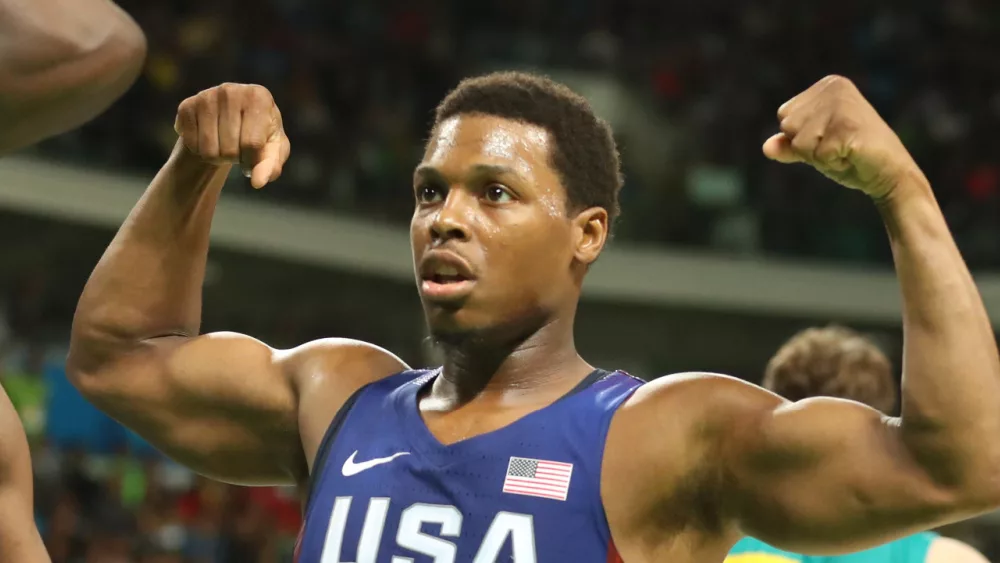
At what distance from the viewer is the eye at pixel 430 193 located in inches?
93.5

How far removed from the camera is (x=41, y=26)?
48.3 inches

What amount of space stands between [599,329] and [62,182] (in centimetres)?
463

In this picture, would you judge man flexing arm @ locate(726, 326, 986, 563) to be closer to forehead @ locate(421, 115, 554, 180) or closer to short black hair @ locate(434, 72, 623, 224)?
short black hair @ locate(434, 72, 623, 224)

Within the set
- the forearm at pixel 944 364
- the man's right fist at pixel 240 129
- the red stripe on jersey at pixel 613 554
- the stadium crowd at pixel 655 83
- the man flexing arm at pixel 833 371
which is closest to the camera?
the forearm at pixel 944 364

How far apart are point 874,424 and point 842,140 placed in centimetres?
42

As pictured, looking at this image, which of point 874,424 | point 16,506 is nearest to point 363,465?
point 16,506

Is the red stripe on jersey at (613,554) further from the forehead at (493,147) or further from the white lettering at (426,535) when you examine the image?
the forehead at (493,147)

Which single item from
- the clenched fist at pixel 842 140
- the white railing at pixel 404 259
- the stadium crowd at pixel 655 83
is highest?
the clenched fist at pixel 842 140

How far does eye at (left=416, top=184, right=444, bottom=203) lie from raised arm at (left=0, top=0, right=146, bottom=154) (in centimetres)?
108

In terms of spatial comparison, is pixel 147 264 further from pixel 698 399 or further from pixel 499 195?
pixel 698 399

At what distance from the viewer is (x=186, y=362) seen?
8.20 feet

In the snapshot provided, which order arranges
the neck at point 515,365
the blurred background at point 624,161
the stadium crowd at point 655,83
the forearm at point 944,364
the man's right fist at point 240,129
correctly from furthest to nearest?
the stadium crowd at point 655,83, the blurred background at point 624,161, the neck at point 515,365, the man's right fist at point 240,129, the forearm at point 944,364

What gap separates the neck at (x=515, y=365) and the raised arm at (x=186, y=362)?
0.20 metres

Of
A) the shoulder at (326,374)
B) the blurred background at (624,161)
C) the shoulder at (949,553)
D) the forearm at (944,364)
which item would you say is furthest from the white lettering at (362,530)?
the blurred background at (624,161)
